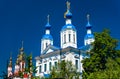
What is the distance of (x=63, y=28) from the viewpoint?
62375 millimetres

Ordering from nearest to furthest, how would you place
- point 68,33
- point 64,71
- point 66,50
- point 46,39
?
point 64,71 → point 66,50 → point 68,33 → point 46,39

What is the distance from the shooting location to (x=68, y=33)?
61281 mm

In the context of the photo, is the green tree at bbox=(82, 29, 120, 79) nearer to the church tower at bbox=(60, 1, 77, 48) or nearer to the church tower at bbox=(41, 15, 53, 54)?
the church tower at bbox=(60, 1, 77, 48)

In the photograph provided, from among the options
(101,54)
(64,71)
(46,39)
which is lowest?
(64,71)

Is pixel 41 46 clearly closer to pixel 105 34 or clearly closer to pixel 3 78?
pixel 105 34

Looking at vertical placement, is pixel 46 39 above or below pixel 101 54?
above

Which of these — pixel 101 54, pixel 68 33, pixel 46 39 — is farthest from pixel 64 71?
pixel 46 39

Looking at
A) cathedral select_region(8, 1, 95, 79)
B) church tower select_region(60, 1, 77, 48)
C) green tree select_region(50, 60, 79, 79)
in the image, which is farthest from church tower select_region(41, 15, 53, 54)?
green tree select_region(50, 60, 79, 79)

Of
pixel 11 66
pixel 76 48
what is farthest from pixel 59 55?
pixel 11 66

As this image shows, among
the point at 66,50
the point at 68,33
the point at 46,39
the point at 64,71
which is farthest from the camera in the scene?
the point at 46,39

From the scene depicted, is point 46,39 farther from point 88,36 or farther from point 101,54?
point 101,54

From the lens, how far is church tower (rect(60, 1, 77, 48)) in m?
61.2

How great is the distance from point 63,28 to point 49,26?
25.1ft

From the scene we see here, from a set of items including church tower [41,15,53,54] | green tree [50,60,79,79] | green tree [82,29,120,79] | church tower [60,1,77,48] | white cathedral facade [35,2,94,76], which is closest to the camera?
green tree [50,60,79,79]
